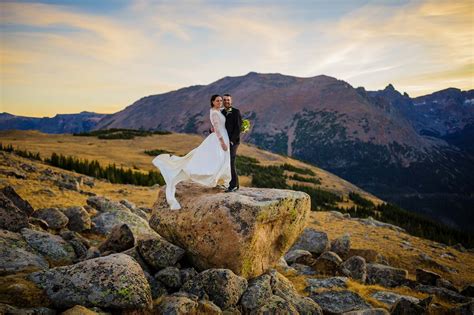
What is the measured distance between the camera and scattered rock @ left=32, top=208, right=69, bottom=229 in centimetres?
1316

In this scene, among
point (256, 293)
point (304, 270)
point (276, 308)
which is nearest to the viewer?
point (276, 308)

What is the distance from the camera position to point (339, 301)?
1147 cm

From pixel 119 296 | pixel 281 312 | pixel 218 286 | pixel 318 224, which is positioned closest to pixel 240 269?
pixel 218 286

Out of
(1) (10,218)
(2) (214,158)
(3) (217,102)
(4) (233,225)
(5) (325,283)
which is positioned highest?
(3) (217,102)

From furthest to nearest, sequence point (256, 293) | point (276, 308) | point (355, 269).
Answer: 1. point (355, 269)
2. point (256, 293)
3. point (276, 308)

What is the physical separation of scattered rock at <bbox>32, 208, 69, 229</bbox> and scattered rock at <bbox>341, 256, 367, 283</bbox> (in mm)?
11907

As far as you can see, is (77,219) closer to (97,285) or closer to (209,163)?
(209,163)

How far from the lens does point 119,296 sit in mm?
7746

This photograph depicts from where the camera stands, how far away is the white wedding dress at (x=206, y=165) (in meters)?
11.3

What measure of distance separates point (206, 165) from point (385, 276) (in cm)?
1068

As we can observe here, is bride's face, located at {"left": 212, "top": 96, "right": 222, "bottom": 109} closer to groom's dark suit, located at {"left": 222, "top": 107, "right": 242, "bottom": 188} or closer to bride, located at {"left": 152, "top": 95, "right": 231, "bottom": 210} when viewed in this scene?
bride, located at {"left": 152, "top": 95, "right": 231, "bottom": 210}

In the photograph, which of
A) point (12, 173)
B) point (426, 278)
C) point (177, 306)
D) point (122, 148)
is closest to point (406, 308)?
point (177, 306)

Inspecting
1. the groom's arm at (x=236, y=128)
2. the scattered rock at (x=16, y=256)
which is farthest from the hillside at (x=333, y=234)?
the groom's arm at (x=236, y=128)

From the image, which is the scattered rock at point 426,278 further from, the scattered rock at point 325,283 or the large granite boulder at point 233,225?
the large granite boulder at point 233,225
